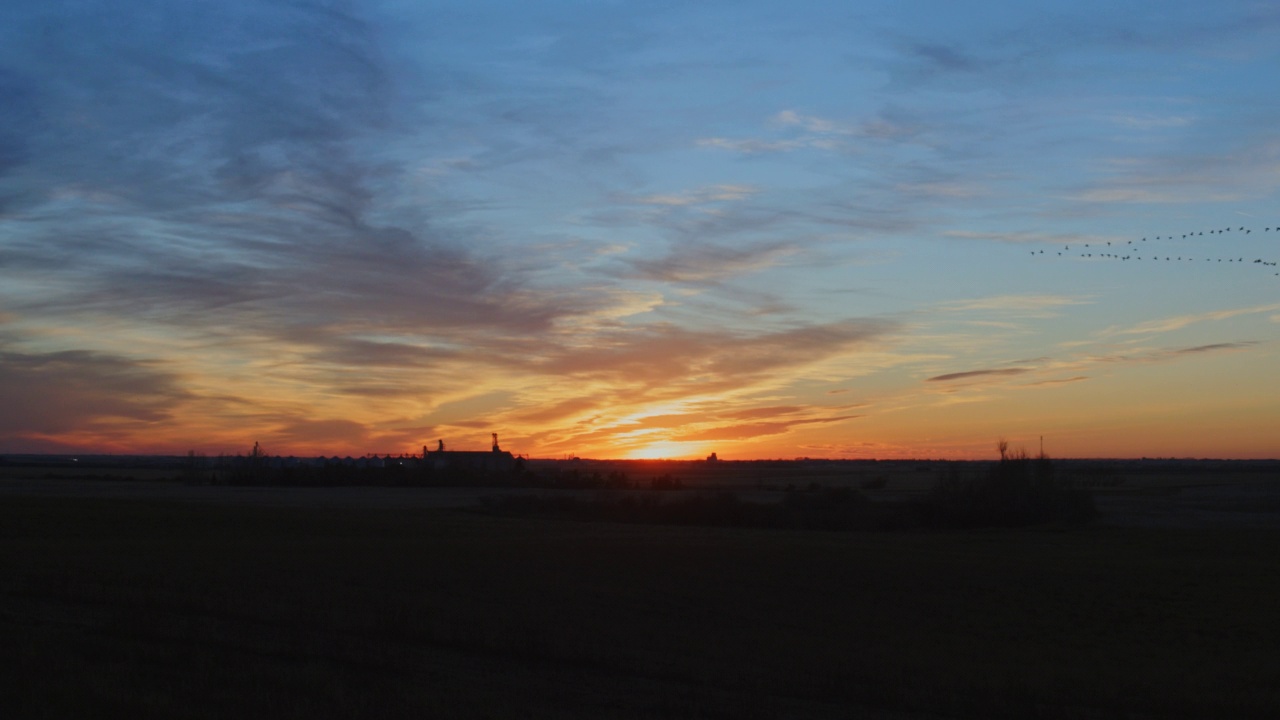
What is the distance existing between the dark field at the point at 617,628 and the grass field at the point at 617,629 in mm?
74

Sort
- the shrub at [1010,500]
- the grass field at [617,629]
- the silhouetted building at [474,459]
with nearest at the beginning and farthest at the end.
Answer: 1. the grass field at [617,629]
2. the shrub at [1010,500]
3. the silhouetted building at [474,459]

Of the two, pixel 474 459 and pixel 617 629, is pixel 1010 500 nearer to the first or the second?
pixel 617 629

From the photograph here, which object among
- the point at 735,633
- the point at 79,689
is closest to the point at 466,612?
the point at 735,633

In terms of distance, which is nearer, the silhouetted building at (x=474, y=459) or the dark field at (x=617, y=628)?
the dark field at (x=617, y=628)

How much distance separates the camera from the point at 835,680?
51.1 feet

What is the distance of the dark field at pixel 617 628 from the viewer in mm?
13023

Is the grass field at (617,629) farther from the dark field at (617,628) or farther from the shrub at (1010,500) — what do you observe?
the shrub at (1010,500)

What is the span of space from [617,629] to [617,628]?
110 mm

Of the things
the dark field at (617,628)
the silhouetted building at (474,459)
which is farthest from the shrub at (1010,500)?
the silhouetted building at (474,459)

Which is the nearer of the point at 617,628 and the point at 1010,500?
the point at 617,628

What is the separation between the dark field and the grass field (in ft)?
0.24

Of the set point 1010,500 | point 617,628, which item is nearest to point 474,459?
point 1010,500

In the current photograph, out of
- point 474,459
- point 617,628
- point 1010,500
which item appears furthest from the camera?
point 474,459

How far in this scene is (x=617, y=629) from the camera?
65.2ft
